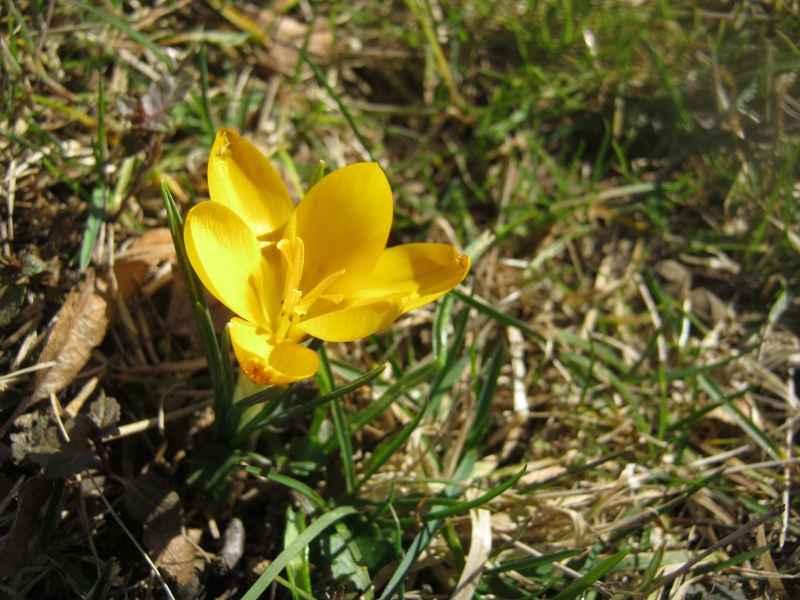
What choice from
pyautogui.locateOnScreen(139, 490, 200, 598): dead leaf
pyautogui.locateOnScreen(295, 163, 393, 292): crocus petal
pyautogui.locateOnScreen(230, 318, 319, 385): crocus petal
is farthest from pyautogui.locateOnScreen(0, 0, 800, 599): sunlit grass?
pyautogui.locateOnScreen(295, 163, 393, 292): crocus petal

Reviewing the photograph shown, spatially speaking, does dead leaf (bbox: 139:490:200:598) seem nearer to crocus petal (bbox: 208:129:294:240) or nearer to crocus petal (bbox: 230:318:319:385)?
crocus petal (bbox: 230:318:319:385)

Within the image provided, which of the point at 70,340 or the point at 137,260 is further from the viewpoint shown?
the point at 137,260

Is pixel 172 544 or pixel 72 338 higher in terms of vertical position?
pixel 72 338

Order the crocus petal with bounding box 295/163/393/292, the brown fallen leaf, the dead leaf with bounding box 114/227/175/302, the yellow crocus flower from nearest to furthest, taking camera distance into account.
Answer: the yellow crocus flower
the crocus petal with bounding box 295/163/393/292
the brown fallen leaf
the dead leaf with bounding box 114/227/175/302

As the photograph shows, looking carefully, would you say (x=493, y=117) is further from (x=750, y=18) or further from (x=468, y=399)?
(x=468, y=399)

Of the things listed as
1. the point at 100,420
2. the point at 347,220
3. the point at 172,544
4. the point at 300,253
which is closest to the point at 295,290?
the point at 300,253

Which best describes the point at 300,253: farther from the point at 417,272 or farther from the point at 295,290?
the point at 417,272
